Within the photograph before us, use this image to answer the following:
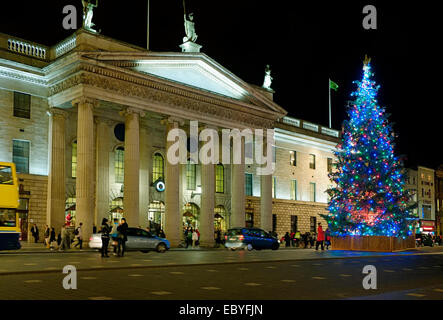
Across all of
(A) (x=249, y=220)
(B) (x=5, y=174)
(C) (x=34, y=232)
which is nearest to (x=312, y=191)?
(A) (x=249, y=220)

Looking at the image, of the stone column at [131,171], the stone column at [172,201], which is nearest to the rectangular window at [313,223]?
the stone column at [172,201]

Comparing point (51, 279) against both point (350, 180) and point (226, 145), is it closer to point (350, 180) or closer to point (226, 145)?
point (350, 180)

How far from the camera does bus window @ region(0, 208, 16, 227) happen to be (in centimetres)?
2484

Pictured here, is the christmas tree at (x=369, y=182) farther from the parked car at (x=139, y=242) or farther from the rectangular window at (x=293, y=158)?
the rectangular window at (x=293, y=158)

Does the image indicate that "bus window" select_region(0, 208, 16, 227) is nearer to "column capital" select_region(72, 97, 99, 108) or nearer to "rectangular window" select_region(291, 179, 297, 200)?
"column capital" select_region(72, 97, 99, 108)

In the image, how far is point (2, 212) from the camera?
2480 centimetres

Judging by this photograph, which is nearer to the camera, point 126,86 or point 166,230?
point 126,86

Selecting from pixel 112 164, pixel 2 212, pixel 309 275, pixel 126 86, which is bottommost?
pixel 309 275

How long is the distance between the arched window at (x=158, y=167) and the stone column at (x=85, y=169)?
9.94 m
